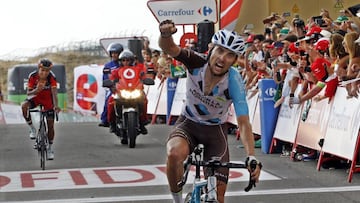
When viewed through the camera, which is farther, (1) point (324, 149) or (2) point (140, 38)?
(2) point (140, 38)

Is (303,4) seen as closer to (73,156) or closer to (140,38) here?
(140,38)

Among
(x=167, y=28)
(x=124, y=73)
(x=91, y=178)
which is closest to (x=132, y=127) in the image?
(x=124, y=73)

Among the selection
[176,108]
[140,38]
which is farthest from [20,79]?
[176,108]

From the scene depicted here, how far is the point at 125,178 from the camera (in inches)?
470

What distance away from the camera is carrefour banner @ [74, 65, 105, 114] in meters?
31.2

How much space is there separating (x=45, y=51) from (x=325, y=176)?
3129 cm

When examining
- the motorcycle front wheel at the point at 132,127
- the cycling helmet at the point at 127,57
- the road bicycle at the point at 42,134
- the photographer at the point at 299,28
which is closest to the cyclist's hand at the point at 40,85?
the road bicycle at the point at 42,134

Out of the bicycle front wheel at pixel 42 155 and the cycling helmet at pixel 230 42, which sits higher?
the cycling helmet at pixel 230 42

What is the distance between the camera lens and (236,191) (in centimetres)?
1065

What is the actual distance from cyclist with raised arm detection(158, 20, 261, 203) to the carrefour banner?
23.5m

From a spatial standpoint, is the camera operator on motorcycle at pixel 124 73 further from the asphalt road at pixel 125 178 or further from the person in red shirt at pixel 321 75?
the person in red shirt at pixel 321 75

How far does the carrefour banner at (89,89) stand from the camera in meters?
31.2

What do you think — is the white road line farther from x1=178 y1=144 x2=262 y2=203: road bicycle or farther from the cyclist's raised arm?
x1=178 y1=144 x2=262 y2=203: road bicycle

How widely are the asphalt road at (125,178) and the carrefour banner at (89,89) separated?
14.2 m
